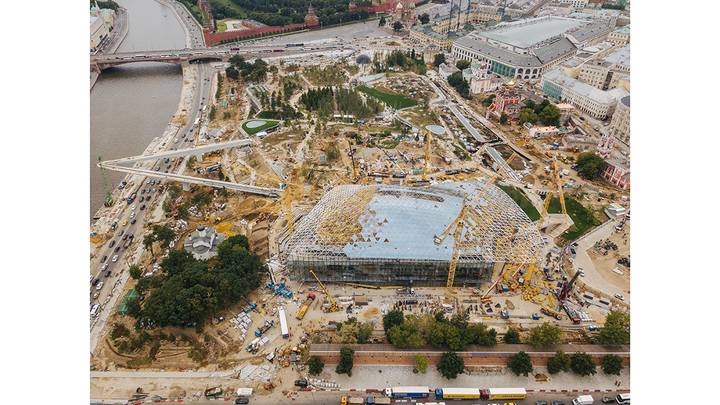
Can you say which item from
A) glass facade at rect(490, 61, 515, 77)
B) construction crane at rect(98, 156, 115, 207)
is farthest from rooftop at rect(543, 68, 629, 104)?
construction crane at rect(98, 156, 115, 207)

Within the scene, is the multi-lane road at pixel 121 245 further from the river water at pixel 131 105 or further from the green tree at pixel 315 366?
the green tree at pixel 315 366

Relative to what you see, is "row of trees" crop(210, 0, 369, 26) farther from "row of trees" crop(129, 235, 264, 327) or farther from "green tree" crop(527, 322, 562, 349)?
"green tree" crop(527, 322, 562, 349)

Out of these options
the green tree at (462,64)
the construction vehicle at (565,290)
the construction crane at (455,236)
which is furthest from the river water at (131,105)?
the green tree at (462,64)

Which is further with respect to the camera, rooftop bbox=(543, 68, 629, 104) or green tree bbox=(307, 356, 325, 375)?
rooftop bbox=(543, 68, 629, 104)

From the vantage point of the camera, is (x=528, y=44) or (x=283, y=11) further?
(x=283, y=11)

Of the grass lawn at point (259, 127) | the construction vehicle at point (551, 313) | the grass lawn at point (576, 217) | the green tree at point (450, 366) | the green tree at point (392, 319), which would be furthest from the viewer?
the grass lawn at point (259, 127)

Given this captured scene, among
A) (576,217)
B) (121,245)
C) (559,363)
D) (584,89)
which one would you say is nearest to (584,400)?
(559,363)

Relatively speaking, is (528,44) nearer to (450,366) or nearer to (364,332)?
(364,332)
